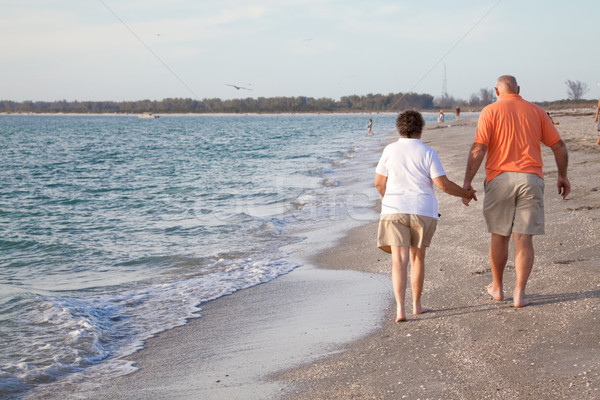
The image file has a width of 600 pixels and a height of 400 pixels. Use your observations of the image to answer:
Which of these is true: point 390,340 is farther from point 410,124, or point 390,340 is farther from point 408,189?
point 410,124

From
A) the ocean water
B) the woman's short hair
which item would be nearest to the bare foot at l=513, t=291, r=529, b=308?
the woman's short hair

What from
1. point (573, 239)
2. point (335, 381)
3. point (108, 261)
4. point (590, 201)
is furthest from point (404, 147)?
point (108, 261)

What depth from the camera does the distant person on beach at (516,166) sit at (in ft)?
14.9

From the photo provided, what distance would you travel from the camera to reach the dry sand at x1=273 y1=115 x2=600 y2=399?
134 inches

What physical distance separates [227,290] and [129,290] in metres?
1.36

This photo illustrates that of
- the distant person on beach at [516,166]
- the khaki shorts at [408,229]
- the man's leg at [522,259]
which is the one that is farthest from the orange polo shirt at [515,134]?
the khaki shorts at [408,229]

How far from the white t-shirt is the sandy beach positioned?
96 cm

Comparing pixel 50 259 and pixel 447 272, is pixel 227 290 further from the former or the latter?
pixel 50 259

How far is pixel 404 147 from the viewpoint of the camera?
452cm

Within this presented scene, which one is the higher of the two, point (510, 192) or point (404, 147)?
point (404, 147)

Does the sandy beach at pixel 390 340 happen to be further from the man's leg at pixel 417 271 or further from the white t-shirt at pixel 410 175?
the white t-shirt at pixel 410 175

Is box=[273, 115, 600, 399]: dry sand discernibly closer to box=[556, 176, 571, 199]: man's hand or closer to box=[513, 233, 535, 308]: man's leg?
box=[513, 233, 535, 308]: man's leg

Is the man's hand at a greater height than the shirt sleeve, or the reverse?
the shirt sleeve

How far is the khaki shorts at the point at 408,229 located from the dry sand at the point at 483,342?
2.25 ft
